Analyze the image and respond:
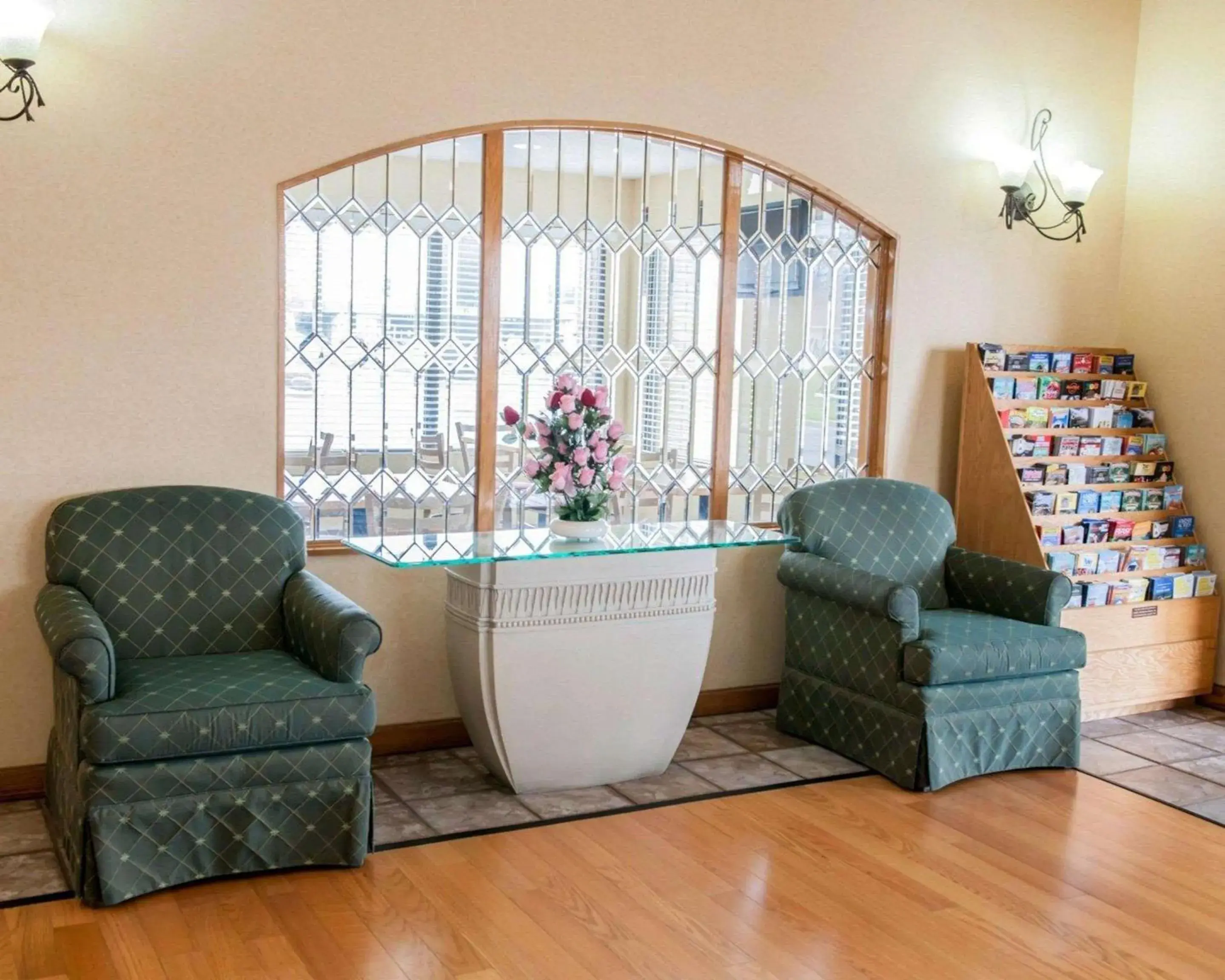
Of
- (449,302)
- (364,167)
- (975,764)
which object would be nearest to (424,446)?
(449,302)

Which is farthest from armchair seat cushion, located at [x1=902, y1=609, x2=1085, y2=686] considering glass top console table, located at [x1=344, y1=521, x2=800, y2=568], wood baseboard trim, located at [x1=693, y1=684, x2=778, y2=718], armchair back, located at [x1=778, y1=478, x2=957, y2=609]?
wood baseboard trim, located at [x1=693, y1=684, x2=778, y2=718]

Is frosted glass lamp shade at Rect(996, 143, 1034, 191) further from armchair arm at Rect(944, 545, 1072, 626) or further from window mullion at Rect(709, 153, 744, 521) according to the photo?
armchair arm at Rect(944, 545, 1072, 626)

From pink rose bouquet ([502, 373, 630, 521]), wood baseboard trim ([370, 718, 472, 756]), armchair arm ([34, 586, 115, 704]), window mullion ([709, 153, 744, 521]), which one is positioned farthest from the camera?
window mullion ([709, 153, 744, 521])

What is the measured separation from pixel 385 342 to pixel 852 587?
1702mm

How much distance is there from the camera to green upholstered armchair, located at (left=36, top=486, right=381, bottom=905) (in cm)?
298

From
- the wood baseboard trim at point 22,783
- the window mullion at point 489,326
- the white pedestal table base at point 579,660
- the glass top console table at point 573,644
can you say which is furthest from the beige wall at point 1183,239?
the wood baseboard trim at point 22,783

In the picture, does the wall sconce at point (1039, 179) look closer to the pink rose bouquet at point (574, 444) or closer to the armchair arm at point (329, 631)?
the pink rose bouquet at point (574, 444)

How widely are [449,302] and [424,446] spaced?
0.48 m

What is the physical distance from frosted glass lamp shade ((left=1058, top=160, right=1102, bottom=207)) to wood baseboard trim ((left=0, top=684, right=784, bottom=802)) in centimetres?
207

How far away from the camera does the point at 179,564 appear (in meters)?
3.58

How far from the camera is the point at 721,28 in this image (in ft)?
14.7

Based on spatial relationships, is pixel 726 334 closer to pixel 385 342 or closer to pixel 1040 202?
pixel 385 342

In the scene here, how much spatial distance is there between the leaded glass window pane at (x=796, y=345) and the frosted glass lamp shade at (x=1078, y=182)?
86cm

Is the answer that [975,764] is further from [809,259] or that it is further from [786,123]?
[786,123]
